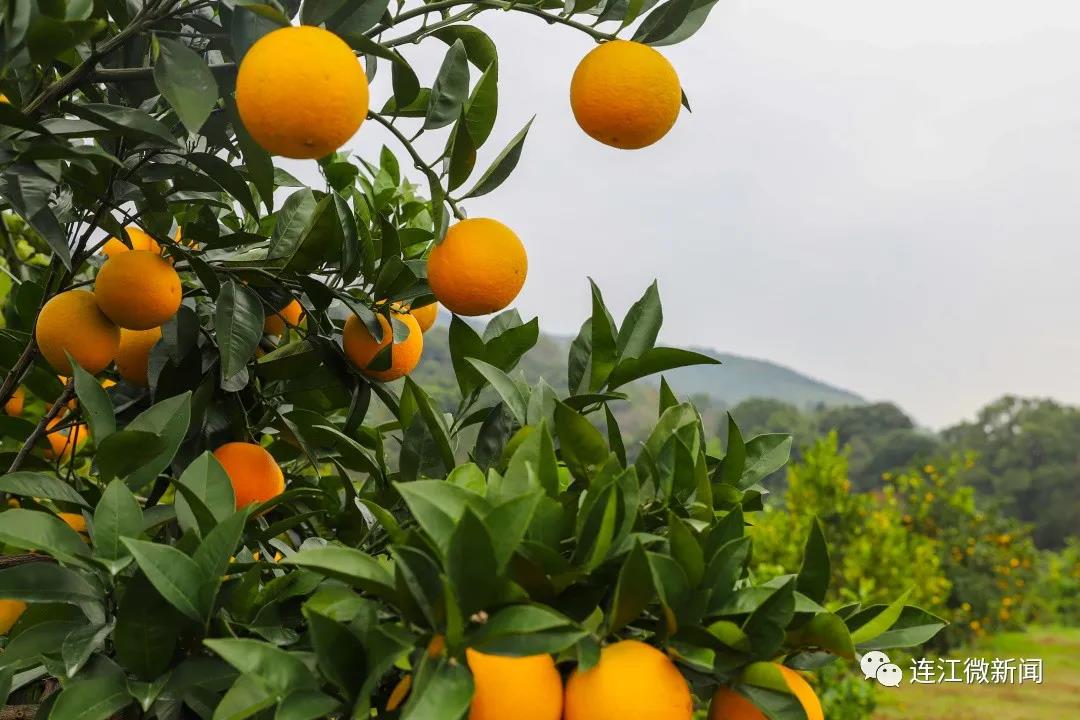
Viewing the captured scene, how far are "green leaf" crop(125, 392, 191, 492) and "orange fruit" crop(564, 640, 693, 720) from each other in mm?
394

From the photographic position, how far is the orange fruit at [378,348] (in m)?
0.98

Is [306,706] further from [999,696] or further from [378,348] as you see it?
[999,696]

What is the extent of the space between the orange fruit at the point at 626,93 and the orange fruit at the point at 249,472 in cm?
45

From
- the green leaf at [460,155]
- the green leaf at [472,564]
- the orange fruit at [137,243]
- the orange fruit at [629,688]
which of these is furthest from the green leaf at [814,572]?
the orange fruit at [137,243]

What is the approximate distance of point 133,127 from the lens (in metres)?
0.74

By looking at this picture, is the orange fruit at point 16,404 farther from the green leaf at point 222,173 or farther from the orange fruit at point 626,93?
the orange fruit at point 626,93

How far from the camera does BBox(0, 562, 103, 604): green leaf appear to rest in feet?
2.18

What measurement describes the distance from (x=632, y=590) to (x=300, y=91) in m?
0.37

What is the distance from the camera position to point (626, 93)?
78cm

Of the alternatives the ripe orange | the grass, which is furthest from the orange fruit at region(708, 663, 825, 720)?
the grass

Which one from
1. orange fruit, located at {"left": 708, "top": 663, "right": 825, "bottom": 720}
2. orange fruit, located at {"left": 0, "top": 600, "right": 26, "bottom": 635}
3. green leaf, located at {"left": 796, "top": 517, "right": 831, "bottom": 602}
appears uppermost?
green leaf, located at {"left": 796, "top": 517, "right": 831, "bottom": 602}

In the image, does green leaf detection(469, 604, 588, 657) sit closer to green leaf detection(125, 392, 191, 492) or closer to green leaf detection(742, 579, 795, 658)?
green leaf detection(742, 579, 795, 658)

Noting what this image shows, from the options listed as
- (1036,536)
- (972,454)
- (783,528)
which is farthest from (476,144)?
(1036,536)

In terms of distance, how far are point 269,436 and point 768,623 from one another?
30.2 inches
